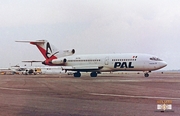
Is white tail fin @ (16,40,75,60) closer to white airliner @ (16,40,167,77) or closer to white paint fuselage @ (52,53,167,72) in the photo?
white airliner @ (16,40,167,77)

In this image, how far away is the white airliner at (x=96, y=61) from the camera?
Answer: 43.2 metres

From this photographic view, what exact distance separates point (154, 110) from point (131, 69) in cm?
3493

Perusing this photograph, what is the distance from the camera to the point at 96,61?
47406mm

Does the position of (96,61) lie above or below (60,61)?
below

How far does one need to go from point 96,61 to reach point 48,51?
9429 mm

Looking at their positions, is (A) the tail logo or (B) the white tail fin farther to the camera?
(A) the tail logo

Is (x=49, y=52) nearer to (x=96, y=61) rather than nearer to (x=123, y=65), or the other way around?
(x=96, y=61)

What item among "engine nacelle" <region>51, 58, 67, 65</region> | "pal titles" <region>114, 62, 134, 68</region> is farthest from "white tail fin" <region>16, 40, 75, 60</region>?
"pal titles" <region>114, 62, 134, 68</region>

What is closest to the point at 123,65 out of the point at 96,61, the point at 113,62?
the point at 113,62

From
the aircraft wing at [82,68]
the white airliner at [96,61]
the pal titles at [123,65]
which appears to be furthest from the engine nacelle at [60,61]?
the pal titles at [123,65]

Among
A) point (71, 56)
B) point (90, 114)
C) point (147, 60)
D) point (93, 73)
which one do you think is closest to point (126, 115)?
point (90, 114)

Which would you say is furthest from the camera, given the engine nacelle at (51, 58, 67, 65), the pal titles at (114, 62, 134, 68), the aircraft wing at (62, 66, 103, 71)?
the engine nacelle at (51, 58, 67, 65)

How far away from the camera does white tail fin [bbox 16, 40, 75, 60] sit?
51.1 metres

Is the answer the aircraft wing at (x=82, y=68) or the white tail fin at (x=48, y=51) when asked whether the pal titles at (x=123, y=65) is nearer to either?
the aircraft wing at (x=82, y=68)
